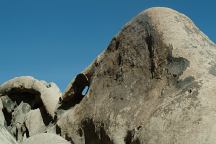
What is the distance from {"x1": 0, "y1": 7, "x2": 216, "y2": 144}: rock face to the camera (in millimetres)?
5703

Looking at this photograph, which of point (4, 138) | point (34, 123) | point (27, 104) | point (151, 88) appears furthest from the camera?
point (27, 104)

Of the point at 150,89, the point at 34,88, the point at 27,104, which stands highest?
the point at 34,88

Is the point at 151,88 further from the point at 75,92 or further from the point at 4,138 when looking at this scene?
the point at 4,138

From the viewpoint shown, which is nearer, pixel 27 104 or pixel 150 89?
pixel 150 89

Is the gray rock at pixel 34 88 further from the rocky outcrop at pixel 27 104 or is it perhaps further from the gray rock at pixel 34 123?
the gray rock at pixel 34 123

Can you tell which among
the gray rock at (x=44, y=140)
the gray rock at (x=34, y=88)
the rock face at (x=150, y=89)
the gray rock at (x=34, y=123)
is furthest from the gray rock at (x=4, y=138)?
the gray rock at (x=34, y=88)

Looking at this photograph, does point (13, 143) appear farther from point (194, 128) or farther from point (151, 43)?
point (151, 43)

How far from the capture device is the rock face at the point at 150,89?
5.70 metres

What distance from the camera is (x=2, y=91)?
35.7 ft

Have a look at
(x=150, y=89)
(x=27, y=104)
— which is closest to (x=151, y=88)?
(x=150, y=89)

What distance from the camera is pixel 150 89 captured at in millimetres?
6777

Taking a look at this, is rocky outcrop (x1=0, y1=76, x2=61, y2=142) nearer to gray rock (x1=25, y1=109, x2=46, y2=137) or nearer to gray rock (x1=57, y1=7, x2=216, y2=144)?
gray rock (x1=25, y1=109, x2=46, y2=137)

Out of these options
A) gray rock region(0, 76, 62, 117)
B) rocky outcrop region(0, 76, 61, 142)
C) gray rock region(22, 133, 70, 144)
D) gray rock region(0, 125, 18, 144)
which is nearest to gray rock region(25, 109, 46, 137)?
rocky outcrop region(0, 76, 61, 142)

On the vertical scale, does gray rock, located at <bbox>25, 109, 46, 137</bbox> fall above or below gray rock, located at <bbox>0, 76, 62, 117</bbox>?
below
